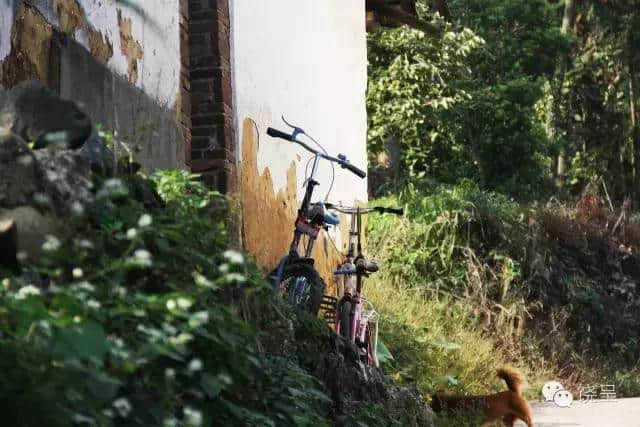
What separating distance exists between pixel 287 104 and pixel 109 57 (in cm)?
354

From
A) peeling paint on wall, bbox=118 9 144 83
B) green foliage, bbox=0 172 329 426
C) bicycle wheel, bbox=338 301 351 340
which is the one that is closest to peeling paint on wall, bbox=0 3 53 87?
peeling paint on wall, bbox=118 9 144 83

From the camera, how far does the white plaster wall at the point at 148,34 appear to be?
695 centimetres

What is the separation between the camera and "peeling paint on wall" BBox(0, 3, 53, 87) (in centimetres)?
600

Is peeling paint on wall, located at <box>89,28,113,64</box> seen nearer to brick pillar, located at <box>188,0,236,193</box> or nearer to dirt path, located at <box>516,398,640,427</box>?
brick pillar, located at <box>188,0,236,193</box>

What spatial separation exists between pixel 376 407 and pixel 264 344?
54.6 inches

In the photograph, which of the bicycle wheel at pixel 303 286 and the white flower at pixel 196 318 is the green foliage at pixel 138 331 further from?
the bicycle wheel at pixel 303 286

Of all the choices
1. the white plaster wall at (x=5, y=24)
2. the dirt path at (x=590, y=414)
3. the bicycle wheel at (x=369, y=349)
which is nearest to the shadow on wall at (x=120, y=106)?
the white plaster wall at (x=5, y=24)

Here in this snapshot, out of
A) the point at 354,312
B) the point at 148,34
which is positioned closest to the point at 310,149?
the point at 148,34

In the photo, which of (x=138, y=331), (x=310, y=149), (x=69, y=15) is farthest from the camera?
(x=310, y=149)

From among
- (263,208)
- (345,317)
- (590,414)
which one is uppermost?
(263,208)

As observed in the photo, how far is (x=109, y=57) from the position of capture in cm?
716

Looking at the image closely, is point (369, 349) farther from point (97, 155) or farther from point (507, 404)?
point (97, 155)

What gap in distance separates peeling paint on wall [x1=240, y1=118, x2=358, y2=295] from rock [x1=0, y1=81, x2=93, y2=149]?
4.56 meters

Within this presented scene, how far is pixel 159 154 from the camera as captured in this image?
7652 mm
